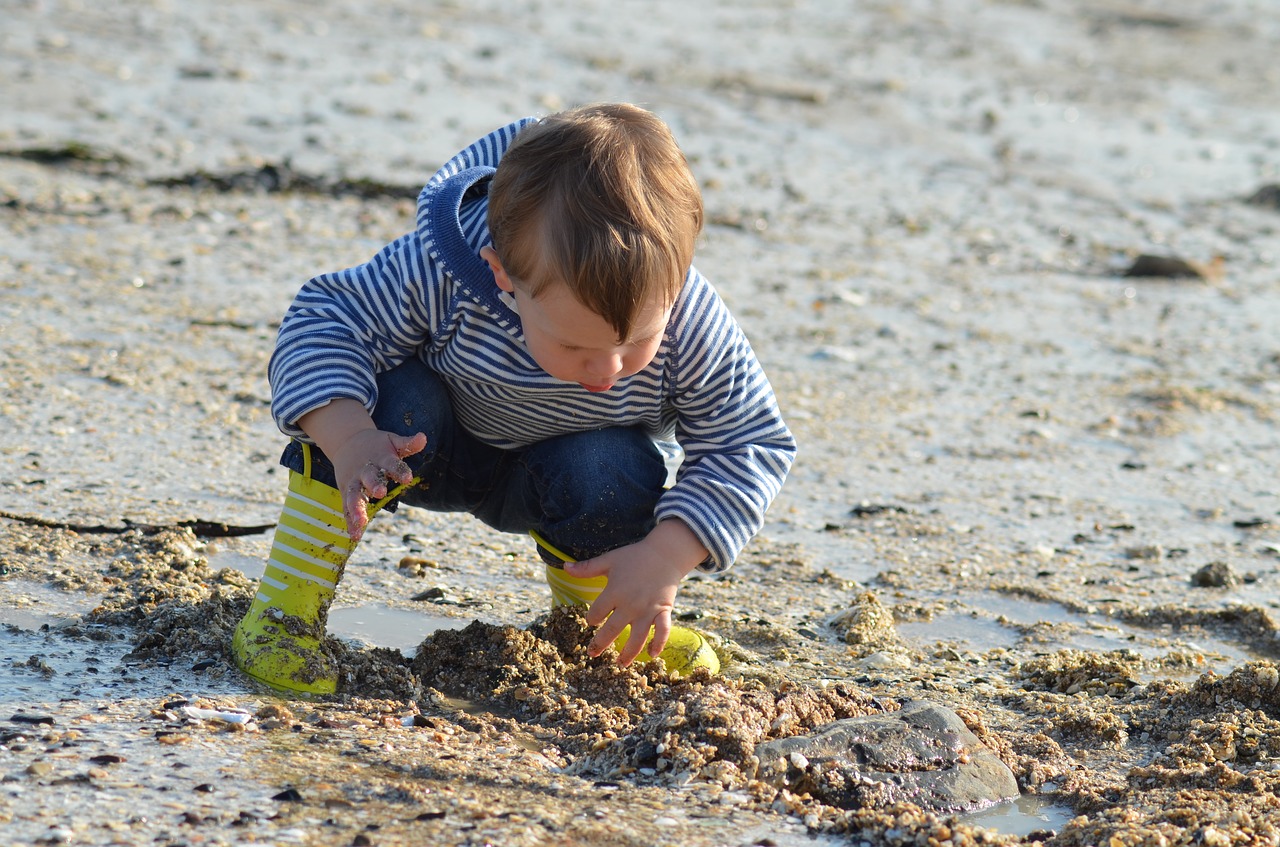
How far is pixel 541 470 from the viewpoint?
2.79 m

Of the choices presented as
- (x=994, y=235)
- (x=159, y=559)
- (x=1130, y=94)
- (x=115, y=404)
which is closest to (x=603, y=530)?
(x=159, y=559)

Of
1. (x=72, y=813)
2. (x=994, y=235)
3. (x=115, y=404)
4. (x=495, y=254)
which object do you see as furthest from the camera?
(x=994, y=235)

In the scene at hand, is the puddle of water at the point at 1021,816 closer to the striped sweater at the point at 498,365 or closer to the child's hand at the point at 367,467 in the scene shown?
the striped sweater at the point at 498,365

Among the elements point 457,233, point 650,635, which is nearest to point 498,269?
point 457,233

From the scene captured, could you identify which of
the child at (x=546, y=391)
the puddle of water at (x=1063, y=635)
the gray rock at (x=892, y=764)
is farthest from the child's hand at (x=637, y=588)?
the puddle of water at (x=1063, y=635)

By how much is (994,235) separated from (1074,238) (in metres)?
0.41

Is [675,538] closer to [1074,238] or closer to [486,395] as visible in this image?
[486,395]

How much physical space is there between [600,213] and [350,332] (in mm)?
622

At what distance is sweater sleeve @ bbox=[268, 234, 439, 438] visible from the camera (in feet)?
8.27

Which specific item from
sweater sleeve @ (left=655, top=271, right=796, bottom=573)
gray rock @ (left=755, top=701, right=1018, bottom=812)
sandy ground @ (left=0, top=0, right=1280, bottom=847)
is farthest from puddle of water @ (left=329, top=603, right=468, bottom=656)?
gray rock @ (left=755, top=701, right=1018, bottom=812)

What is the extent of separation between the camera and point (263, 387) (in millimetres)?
4250

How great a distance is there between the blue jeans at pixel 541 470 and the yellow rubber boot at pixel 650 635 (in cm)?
7

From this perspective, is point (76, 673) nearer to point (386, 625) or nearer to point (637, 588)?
point (386, 625)

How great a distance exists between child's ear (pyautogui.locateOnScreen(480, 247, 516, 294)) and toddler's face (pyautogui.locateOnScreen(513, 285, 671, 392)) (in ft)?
0.10
